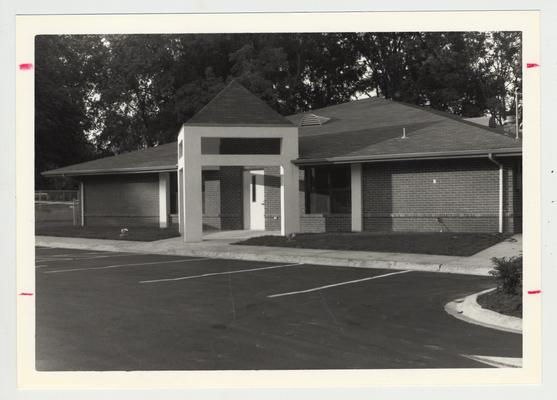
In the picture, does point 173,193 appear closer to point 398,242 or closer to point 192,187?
point 192,187

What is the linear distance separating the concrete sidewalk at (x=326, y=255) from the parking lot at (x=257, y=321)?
28.1 inches

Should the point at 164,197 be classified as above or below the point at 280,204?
above

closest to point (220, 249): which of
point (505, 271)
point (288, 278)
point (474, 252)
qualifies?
point (288, 278)

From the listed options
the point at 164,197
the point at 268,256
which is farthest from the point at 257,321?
the point at 164,197

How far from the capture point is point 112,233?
21.7 meters

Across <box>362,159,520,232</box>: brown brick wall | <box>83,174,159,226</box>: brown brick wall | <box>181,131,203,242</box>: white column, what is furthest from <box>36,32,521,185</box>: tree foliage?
<box>362,159,520,232</box>: brown brick wall

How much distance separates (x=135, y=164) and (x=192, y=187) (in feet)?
20.7

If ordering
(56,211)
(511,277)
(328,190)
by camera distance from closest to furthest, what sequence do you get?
(511,277)
(328,190)
(56,211)

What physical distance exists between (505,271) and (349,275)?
391 centimetres

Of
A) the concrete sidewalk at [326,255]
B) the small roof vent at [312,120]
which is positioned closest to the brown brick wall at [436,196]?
the concrete sidewalk at [326,255]

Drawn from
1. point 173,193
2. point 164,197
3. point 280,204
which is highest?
point 173,193

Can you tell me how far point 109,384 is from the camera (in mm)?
4648

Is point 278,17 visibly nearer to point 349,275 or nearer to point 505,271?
point 505,271

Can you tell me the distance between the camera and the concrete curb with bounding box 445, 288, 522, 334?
23.0 feet
